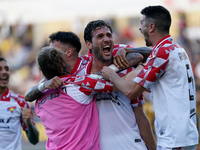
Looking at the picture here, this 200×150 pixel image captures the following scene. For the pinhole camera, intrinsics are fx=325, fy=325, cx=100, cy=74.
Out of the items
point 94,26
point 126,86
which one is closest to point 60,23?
point 94,26

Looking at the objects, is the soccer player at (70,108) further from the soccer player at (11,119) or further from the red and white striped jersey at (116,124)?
the soccer player at (11,119)

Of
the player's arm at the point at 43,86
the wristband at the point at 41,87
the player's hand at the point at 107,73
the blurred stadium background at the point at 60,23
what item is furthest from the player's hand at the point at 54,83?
the blurred stadium background at the point at 60,23

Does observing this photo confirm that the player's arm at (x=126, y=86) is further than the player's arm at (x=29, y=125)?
No

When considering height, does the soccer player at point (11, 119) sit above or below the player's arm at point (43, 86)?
below

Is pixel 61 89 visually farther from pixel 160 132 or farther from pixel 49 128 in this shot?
pixel 160 132

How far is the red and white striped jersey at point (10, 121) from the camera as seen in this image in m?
5.01

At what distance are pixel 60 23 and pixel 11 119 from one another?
48.8ft

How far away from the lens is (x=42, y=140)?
11.8 m

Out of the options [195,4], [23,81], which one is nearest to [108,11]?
[195,4]

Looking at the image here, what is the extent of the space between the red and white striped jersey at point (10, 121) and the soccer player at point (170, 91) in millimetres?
2304

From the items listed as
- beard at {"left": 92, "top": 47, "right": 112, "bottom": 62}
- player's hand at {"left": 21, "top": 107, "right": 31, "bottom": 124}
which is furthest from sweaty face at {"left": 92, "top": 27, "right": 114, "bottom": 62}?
player's hand at {"left": 21, "top": 107, "right": 31, "bottom": 124}

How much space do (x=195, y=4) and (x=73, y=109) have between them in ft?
50.7

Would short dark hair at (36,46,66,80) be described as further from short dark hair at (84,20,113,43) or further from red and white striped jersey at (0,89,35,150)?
red and white striped jersey at (0,89,35,150)

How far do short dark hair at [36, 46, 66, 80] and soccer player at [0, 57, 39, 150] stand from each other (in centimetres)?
145
